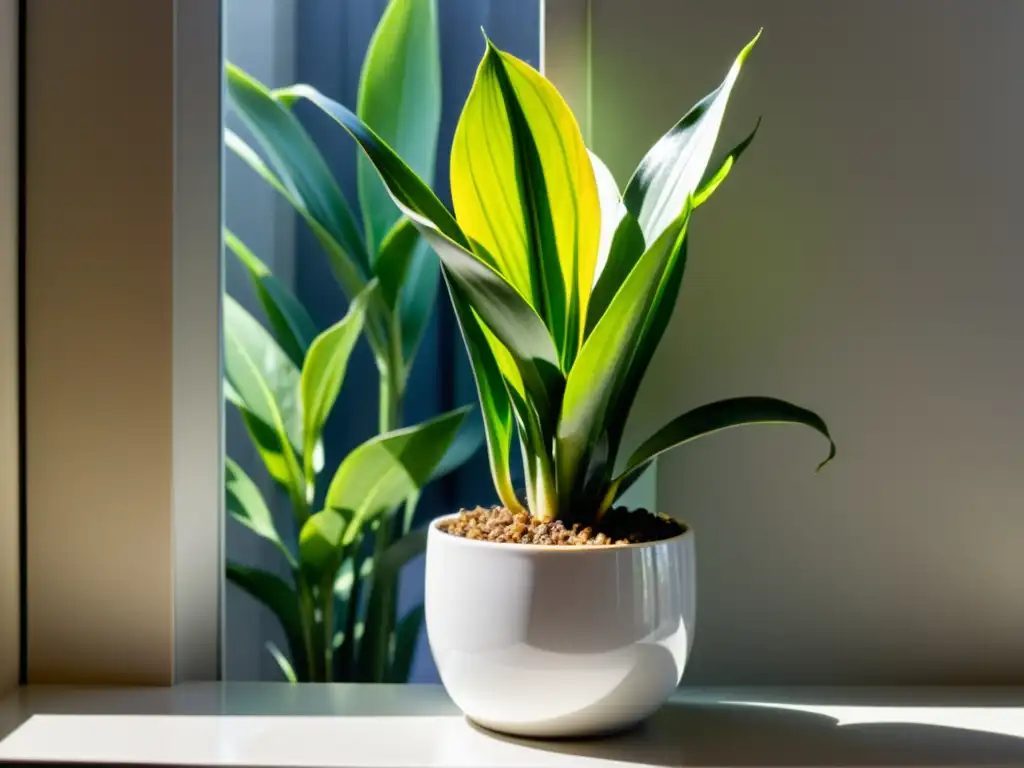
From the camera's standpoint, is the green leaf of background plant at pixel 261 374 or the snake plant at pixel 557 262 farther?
the green leaf of background plant at pixel 261 374

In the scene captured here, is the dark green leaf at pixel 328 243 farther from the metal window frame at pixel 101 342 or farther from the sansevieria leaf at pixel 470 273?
the sansevieria leaf at pixel 470 273

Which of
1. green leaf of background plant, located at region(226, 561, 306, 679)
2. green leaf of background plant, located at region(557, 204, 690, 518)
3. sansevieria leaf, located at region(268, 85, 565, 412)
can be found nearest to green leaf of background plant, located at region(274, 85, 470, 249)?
sansevieria leaf, located at region(268, 85, 565, 412)

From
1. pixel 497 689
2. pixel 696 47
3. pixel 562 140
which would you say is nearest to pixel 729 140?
pixel 696 47

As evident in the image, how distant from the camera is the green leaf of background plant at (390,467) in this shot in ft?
2.45

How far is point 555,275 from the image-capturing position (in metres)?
0.63

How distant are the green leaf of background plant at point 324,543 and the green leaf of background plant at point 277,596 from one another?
3 centimetres

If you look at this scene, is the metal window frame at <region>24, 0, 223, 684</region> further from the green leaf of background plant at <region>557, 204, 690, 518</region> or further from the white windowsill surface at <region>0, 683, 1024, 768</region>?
the green leaf of background plant at <region>557, 204, 690, 518</region>

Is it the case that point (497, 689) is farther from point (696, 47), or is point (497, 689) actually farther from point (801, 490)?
point (696, 47)

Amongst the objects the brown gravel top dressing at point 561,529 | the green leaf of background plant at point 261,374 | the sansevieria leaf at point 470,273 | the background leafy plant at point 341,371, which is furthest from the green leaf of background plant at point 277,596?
the sansevieria leaf at point 470,273

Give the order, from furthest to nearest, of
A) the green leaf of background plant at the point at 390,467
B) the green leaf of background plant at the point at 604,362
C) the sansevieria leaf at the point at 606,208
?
the green leaf of background plant at the point at 390,467
the sansevieria leaf at the point at 606,208
the green leaf of background plant at the point at 604,362

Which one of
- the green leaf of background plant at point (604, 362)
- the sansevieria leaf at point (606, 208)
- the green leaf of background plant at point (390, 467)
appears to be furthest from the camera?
the green leaf of background plant at point (390, 467)

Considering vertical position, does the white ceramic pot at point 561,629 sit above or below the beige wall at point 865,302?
below

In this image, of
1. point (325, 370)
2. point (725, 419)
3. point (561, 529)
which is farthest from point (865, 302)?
point (325, 370)

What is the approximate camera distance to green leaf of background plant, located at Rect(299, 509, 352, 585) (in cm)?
77
